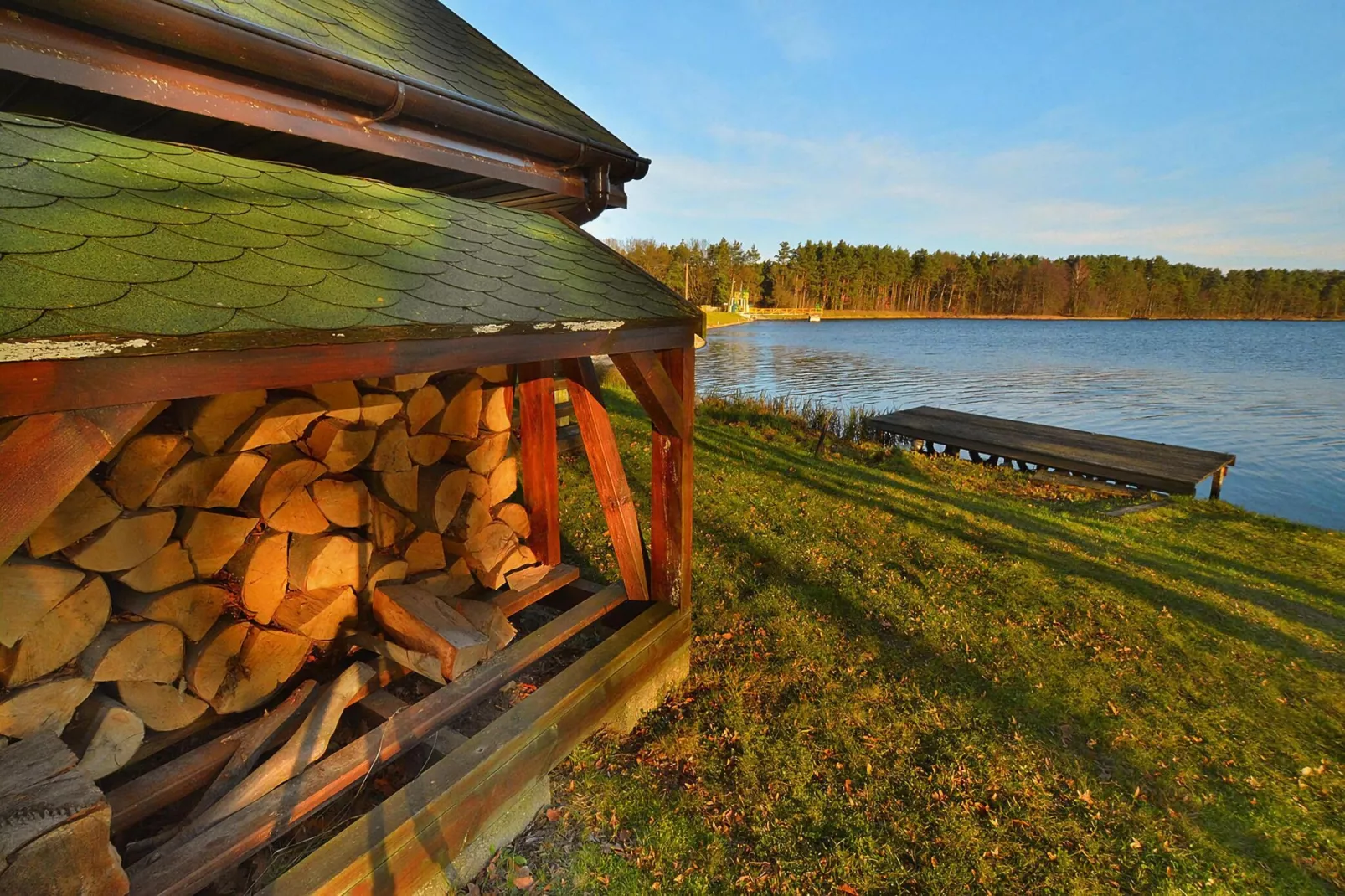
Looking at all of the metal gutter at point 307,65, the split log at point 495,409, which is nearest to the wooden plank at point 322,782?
the split log at point 495,409

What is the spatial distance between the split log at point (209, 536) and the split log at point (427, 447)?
861 mm

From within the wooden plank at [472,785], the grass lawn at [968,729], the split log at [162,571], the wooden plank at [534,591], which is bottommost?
the grass lawn at [968,729]

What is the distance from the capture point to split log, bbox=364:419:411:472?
10.0ft

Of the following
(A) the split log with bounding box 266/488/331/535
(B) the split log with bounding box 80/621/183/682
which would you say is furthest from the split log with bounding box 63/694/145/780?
(A) the split log with bounding box 266/488/331/535

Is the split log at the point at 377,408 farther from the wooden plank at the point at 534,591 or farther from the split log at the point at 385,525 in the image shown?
the wooden plank at the point at 534,591

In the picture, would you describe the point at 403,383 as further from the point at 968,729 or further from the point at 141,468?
the point at 968,729

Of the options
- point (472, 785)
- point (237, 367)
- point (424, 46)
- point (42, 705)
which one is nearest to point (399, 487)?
point (42, 705)

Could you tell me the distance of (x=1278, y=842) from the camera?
8.75 feet

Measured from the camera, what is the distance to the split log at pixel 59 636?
195 centimetres

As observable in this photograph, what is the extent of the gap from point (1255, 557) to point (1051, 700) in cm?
508

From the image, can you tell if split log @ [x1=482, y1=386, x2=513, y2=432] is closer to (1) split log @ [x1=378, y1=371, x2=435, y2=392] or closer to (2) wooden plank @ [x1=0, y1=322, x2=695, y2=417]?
(1) split log @ [x1=378, y1=371, x2=435, y2=392]

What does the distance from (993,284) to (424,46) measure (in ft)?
299

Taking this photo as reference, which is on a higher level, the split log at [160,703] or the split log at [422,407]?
the split log at [422,407]

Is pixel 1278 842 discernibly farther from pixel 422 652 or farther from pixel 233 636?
pixel 233 636
